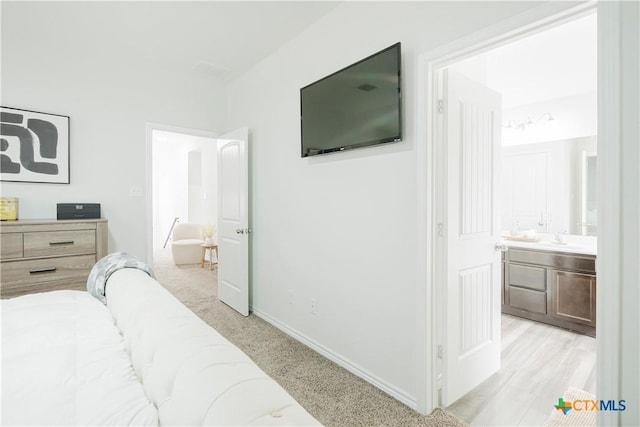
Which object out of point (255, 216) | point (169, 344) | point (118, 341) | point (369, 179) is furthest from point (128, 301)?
point (255, 216)

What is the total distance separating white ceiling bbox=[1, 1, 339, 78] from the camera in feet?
7.67

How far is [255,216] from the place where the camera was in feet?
10.9

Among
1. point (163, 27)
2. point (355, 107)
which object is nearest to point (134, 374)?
point (355, 107)

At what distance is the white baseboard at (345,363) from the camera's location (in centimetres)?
186

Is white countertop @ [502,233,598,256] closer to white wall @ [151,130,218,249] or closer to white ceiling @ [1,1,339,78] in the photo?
white ceiling @ [1,1,339,78]

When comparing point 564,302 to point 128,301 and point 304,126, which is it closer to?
point 304,126

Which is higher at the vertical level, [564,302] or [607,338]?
[607,338]

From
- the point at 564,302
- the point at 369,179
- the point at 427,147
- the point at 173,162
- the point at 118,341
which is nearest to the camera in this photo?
the point at 118,341

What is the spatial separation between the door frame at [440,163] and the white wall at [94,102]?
253 centimetres

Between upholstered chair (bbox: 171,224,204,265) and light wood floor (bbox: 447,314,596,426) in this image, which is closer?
light wood floor (bbox: 447,314,596,426)

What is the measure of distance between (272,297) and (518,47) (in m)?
3.11

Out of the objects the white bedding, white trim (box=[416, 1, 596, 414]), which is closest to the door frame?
white trim (box=[416, 1, 596, 414])

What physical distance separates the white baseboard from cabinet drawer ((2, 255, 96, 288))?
1672 millimetres

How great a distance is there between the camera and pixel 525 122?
12.2ft
